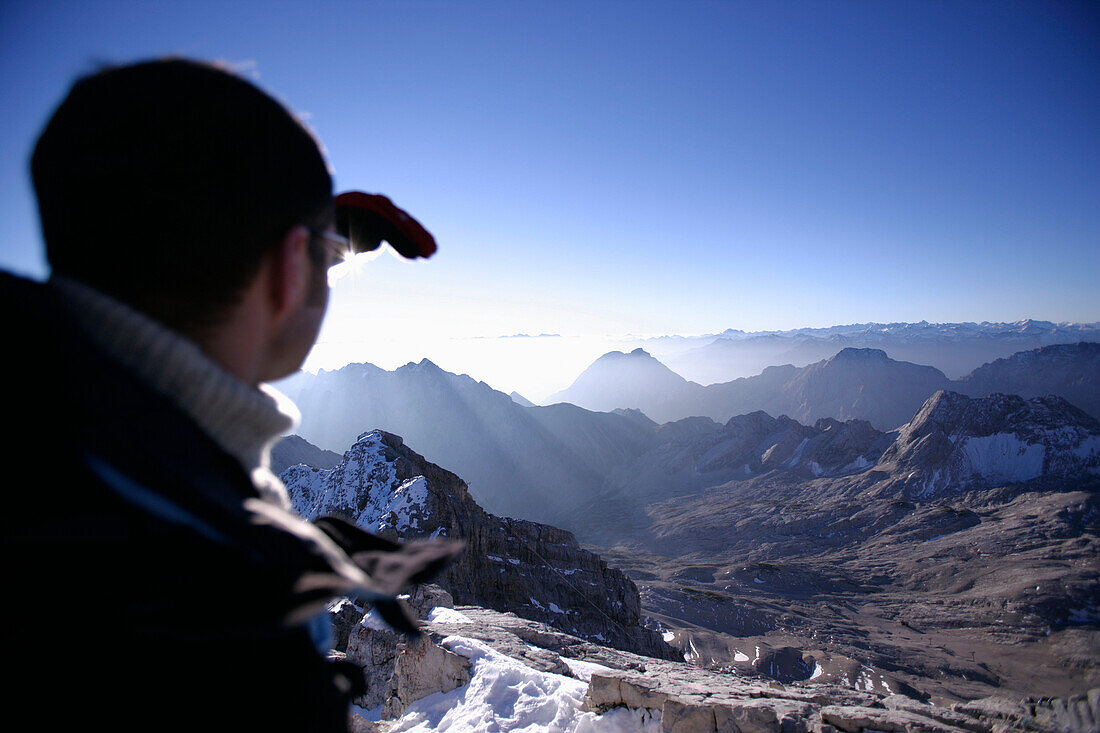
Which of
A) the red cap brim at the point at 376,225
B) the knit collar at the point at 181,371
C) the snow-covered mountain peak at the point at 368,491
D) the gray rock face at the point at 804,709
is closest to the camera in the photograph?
the knit collar at the point at 181,371

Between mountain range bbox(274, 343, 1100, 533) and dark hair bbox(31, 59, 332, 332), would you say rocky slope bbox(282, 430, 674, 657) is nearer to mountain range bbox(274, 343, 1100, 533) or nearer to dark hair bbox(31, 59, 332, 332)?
dark hair bbox(31, 59, 332, 332)

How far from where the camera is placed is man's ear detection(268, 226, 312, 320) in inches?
44.9

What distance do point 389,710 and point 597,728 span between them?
4.24m

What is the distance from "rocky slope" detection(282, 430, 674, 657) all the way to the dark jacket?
23.6m

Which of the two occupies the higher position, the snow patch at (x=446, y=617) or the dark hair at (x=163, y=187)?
the dark hair at (x=163, y=187)

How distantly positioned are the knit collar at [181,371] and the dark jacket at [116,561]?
49 millimetres

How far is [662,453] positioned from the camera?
513ft

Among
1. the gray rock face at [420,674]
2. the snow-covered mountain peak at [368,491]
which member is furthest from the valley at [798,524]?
the gray rock face at [420,674]

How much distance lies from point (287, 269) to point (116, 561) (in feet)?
2.19

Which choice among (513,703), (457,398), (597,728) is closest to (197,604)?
(597,728)

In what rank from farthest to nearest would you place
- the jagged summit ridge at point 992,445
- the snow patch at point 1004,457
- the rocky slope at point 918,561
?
the snow patch at point 1004,457 → the jagged summit ridge at point 992,445 → the rocky slope at point 918,561

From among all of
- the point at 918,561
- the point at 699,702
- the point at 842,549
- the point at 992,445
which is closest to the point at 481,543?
the point at 699,702

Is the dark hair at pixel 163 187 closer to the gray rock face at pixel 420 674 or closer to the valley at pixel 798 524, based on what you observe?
the gray rock face at pixel 420 674

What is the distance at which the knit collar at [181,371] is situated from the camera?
86cm
